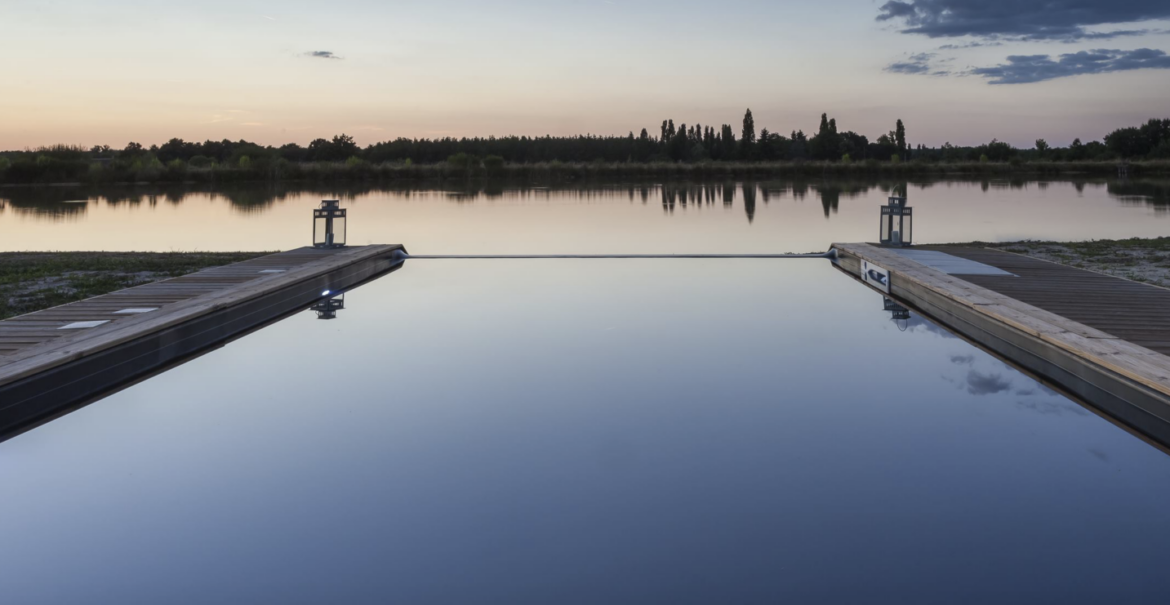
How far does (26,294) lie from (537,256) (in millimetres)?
4340

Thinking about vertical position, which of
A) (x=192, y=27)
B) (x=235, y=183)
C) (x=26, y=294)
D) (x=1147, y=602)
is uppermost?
(x=192, y=27)

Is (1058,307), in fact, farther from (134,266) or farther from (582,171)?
(582,171)

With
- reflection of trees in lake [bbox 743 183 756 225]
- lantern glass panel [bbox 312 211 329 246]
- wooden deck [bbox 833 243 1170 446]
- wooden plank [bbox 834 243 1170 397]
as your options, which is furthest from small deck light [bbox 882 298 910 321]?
reflection of trees in lake [bbox 743 183 756 225]

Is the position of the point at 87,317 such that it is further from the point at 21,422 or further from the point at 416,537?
the point at 416,537

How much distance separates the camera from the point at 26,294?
5883 millimetres

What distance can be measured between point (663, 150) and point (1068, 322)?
4504cm

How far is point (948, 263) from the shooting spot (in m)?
6.68

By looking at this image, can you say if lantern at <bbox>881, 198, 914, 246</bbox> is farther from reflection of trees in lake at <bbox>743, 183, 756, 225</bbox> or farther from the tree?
the tree

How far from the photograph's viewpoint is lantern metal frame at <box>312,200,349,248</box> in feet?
26.8

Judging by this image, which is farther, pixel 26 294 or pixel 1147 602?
pixel 26 294

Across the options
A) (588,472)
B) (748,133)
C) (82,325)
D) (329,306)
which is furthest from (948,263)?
(748,133)

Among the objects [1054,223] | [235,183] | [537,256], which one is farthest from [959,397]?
[235,183]

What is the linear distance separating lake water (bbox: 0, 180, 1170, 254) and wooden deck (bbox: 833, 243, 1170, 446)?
218cm

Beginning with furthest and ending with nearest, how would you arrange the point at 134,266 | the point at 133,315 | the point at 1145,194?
the point at 1145,194, the point at 134,266, the point at 133,315
